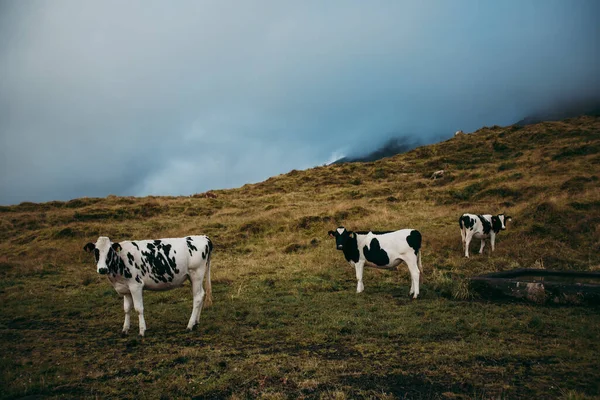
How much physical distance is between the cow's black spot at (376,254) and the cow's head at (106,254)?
716 centimetres

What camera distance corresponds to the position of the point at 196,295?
9.23 metres

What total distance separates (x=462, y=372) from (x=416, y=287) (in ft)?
16.5

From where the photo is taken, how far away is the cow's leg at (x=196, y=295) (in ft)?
29.3

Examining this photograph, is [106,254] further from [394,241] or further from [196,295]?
[394,241]

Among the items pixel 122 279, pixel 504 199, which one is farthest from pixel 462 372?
pixel 504 199

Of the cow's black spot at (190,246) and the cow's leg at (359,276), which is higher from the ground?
the cow's black spot at (190,246)

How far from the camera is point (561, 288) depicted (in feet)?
29.8

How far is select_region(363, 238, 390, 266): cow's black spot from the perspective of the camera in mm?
11547

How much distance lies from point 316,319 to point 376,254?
3.44 metres

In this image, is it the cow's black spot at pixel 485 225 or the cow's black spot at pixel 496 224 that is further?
the cow's black spot at pixel 496 224

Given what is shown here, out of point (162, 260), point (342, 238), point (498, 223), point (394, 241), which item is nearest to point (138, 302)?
point (162, 260)

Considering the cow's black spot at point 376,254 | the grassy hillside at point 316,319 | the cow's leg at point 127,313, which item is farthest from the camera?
the cow's black spot at point 376,254

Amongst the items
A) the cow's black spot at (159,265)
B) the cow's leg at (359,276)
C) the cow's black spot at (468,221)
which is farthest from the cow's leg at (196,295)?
the cow's black spot at (468,221)

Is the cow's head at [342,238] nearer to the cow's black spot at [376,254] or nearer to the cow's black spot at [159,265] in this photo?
the cow's black spot at [376,254]
